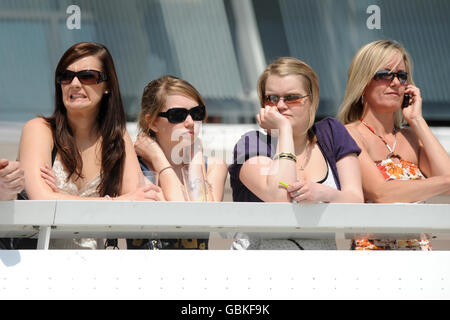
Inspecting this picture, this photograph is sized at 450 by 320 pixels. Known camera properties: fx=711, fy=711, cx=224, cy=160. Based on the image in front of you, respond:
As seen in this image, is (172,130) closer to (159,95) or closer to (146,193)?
(159,95)

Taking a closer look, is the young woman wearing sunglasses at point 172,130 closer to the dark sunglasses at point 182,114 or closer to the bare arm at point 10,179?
the dark sunglasses at point 182,114

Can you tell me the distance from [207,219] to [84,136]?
1.05 m

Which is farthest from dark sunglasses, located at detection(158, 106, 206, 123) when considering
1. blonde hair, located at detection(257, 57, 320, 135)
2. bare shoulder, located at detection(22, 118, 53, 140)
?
bare shoulder, located at detection(22, 118, 53, 140)

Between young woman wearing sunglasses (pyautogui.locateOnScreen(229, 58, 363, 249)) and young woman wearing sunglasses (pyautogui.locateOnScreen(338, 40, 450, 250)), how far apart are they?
182mm

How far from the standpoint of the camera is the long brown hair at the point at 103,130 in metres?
2.71

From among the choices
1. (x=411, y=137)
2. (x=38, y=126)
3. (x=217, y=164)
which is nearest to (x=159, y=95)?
(x=217, y=164)

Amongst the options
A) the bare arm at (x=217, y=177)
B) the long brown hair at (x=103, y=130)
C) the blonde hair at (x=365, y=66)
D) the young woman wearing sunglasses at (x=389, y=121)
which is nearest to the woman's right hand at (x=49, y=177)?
the long brown hair at (x=103, y=130)

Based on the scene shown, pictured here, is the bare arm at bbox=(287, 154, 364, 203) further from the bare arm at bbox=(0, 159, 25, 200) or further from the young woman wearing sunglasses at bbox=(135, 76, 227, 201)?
the bare arm at bbox=(0, 159, 25, 200)

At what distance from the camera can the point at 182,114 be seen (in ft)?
9.32

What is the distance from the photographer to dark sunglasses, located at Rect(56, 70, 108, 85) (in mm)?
2785

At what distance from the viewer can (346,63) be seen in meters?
6.05

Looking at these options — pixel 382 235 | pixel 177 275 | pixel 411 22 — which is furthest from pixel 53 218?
pixel 411 22

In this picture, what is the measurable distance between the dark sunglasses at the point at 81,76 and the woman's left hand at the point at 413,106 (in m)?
1.41

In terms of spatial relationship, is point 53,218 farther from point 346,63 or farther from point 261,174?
point 346,63
